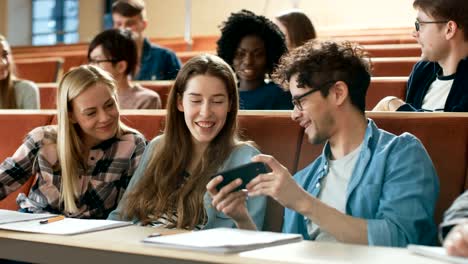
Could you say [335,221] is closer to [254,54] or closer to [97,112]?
[97,112]

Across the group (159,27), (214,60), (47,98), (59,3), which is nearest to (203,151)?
(214,60)

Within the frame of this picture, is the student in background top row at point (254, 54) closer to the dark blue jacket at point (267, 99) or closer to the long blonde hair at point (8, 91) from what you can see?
the dark blue jacket at point (267, 99)

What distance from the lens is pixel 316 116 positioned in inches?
83.0

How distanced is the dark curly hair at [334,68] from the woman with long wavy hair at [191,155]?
33 centimetres

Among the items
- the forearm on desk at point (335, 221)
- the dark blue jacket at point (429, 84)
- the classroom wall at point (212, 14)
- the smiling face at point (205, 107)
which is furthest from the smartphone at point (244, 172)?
the classroom wall at point (212, 14)

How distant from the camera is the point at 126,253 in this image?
1.58m

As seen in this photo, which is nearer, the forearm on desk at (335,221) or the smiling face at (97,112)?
the forearm on desk at (335,221)

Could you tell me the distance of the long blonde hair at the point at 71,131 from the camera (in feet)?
8.50

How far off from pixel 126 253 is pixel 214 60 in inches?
39.9

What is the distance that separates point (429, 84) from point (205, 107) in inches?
36.4

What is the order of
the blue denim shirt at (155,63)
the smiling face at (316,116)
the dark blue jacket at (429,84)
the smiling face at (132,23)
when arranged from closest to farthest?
the smiling face at (316,116) < the dark blue jacket at (429,84) < the blue denim shirt at (155,63) < the smiling face at (132,23)

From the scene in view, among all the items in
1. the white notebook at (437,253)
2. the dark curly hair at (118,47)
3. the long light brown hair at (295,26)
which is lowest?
the white notebook at (437,253)

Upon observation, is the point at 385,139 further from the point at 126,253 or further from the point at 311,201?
the point at 126,253

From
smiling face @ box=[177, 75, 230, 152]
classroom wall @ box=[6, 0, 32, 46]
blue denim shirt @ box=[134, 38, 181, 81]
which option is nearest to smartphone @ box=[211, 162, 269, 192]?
smiling face @ box=[177, 75, 230, 152]
